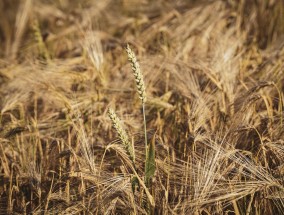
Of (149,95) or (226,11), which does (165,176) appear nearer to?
(149,95)

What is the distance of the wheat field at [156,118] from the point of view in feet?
4.05

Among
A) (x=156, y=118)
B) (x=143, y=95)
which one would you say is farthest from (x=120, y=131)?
(x=156, y=118)

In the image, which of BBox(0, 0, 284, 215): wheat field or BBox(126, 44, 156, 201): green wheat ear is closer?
BBox(126, 44, 156, 201): green wheat ear

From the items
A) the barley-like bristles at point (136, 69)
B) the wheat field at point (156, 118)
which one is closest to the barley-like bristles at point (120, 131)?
the wheat field at point (156, 118)

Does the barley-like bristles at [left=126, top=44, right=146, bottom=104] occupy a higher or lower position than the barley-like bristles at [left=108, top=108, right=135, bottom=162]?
higher

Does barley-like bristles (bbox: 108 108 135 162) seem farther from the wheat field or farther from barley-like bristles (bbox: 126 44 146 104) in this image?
barley-like bristles (bbox: 126 44 146 104)

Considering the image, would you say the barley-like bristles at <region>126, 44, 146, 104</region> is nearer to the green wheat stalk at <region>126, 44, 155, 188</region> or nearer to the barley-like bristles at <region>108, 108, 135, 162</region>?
the green wheat stalk at <region>126, 44, 155, 188</region>

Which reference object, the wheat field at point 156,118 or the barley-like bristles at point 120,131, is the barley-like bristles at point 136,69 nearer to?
the wheat field at point 156,118

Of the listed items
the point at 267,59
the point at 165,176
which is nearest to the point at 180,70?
the point at 267,59

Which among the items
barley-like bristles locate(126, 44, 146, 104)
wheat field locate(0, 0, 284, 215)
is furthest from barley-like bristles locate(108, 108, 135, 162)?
barley-like bristles locate(126, 44, 146, 104)

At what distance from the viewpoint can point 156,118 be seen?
5.53ft

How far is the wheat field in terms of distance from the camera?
4.05 feet

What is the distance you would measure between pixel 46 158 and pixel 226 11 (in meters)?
1.36

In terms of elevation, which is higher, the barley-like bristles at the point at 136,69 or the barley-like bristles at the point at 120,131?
the barley-like bristles at the point at 136,69
